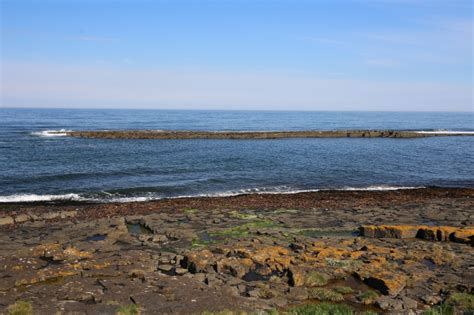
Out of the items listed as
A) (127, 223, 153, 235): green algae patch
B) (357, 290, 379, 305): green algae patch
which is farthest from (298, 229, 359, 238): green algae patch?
(127, 223, 153, 235): green algae patch

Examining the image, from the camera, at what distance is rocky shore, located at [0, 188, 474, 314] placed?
1138 centimetres

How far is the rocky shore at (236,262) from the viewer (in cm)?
1138

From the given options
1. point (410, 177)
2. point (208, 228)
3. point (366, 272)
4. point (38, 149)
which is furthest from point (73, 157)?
point (366, 272)

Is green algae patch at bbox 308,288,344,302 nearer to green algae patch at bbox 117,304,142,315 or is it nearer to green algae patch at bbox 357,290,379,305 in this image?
green algae patch at bbox 357,290,379,305

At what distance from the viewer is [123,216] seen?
22.5 metres

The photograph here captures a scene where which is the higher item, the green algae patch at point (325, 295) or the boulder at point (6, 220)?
the boulder at point (6, 220)

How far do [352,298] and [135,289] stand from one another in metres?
6.62

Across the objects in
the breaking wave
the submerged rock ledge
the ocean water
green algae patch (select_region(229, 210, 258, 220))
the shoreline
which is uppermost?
the submerged rock ledge

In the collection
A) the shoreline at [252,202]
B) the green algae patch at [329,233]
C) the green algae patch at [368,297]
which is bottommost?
the green algae patch at [368,297]

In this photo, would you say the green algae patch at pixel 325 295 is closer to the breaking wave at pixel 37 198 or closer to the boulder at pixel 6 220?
the boulder at pixel 6 220

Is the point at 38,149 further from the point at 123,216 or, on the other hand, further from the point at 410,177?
the point at 410,177

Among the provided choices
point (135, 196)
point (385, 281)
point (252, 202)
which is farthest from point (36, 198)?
point (385, 281)

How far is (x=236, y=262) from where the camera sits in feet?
46.7

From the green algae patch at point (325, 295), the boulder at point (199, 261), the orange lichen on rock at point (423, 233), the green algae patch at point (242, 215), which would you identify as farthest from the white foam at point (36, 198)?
the green algae patch at point (325, 295)
